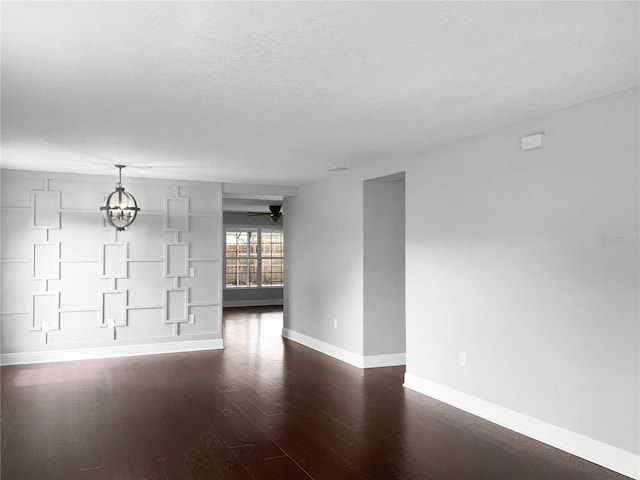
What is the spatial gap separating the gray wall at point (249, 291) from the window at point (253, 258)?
15 cm

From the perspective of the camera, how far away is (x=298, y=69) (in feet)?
10.2

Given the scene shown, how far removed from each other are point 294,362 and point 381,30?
16.5 ft

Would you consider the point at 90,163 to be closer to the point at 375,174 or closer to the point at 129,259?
the point at 129,259

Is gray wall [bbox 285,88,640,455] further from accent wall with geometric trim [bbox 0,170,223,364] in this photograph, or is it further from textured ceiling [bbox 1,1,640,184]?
accent wall with geometric trim [bbox 0,170,223,364]

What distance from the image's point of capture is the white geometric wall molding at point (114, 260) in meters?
7.39

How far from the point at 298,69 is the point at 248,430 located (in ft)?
8.92

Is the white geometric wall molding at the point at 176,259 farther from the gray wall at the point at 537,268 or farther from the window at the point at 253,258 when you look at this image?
the window at the point at 253,258

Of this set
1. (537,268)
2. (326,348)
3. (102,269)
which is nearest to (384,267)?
(326,348)

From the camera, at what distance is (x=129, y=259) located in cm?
752

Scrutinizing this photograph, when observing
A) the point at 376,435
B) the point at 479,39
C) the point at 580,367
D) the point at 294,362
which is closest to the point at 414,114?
the point at 479,39

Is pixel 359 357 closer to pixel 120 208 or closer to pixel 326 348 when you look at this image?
pixel 326 348

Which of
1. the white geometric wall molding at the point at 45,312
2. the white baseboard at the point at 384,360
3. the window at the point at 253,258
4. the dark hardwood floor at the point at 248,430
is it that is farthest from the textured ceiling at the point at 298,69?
the window at the point at 253,258

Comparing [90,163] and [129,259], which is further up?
[90,163]

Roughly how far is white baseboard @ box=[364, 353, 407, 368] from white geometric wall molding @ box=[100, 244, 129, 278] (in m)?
3.50
